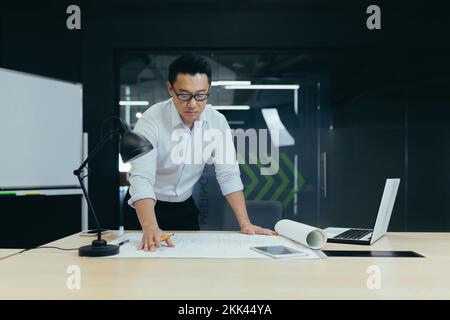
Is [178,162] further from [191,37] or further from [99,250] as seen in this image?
[191,37]

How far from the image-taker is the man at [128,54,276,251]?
64.8 inches

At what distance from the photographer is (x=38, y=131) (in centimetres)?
321

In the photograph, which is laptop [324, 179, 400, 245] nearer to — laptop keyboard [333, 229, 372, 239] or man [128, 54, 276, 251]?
laptop keyboard [333, 229, 372, 239]

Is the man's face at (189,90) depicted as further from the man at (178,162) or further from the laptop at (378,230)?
the laptop at (378,230)

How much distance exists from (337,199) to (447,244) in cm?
236

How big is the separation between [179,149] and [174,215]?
41 centimetres

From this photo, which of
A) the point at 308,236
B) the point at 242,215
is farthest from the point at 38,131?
the point at 308,236

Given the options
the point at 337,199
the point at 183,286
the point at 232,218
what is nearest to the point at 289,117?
the point at 337,199

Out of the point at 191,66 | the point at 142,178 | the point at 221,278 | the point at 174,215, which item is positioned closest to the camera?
the point at 221,278

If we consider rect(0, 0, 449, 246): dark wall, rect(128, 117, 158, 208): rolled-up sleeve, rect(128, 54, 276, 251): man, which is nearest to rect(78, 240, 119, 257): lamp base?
rect(128, 54, 276, 251): man

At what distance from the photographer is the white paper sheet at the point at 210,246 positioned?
1.21 metres

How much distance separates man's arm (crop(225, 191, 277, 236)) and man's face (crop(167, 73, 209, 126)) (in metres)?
0.44

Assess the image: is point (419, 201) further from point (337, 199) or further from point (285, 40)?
point (285, 40)

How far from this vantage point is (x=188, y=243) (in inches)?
56.2
